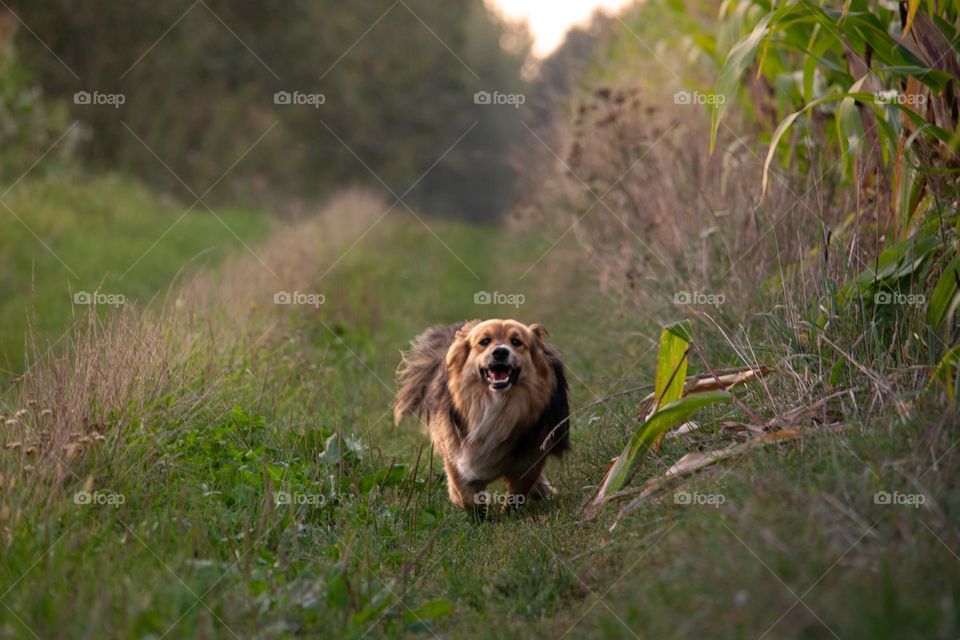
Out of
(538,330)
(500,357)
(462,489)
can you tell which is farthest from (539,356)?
(462,489)

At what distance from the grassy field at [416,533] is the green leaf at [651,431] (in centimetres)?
13

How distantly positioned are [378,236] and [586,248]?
7544 mm

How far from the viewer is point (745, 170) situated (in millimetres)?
6438

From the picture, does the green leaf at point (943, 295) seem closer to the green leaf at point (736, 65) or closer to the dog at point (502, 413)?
the green leaf at point (736, 65)

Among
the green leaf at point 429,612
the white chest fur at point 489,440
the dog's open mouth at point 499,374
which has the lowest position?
the green leaf at point 429,612

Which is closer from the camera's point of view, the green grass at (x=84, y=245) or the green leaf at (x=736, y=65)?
the green leaf at (x=736, y=65)

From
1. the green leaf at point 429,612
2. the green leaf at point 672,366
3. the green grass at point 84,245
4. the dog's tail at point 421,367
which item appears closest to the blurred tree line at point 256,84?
the green grass at point 84,245

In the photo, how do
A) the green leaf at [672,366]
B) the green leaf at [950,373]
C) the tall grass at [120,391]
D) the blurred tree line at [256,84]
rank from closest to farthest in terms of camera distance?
1. the green leaf at [950,373]
2. the tall grass at [120,391]
3. the green leaf at [672,366]
4. the blurred tree line at [256,84]

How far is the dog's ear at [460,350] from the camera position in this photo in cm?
500

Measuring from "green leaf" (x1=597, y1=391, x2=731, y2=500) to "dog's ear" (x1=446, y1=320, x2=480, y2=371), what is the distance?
1234 mm

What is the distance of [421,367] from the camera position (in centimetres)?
571

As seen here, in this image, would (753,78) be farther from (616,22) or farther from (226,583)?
(616,22)

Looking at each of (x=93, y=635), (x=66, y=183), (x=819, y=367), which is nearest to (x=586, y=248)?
(x=819, y=367)

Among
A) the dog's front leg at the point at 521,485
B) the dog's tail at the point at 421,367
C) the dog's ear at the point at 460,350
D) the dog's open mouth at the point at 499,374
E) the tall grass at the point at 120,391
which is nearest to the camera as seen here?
the tall grass at the point at 120,391
